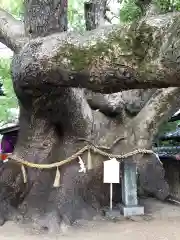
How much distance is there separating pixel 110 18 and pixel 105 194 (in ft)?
14.4

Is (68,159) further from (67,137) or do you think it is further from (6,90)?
(6,90)

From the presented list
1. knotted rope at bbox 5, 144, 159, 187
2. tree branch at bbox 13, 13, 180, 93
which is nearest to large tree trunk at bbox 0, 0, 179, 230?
knotted rope at bbox 5, 144, 159, 187

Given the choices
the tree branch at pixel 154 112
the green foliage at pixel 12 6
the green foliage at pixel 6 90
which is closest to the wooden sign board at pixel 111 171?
the tree branch at pixel 154 112

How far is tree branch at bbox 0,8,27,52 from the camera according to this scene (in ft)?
20.1

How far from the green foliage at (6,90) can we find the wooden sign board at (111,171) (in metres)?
4.56

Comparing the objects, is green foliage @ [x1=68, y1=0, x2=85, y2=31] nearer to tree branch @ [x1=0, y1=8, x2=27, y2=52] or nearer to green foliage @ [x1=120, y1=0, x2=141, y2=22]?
green foliage @ [x1=120, y1=0, x2=141, y2=22]

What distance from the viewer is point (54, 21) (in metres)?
5.37

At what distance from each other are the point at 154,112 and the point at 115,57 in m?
4.10

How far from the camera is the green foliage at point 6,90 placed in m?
10.2

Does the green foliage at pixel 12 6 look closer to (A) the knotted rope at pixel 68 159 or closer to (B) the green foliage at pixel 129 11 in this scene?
(B) the green foliage at pixel 129 11

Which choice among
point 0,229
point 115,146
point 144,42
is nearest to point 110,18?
point 115,146

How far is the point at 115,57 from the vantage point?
277cm

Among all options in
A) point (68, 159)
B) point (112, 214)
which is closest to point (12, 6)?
point (68, 159)

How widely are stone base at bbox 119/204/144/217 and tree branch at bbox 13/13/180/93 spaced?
374cm
